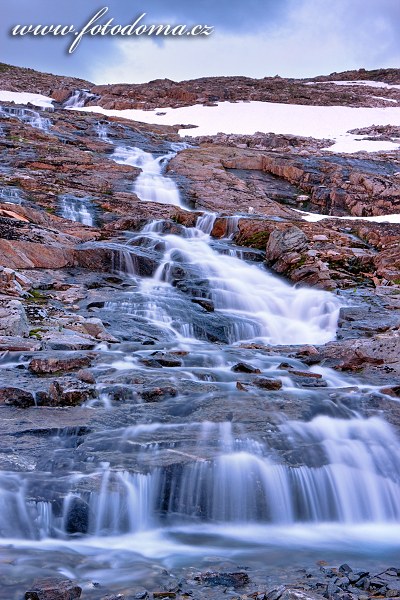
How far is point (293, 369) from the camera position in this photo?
27.6 ft

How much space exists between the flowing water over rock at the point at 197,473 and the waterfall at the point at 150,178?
13.0 meters

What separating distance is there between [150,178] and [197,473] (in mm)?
19224

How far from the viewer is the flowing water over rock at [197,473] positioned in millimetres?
4449

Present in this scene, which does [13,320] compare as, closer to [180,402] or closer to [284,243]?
[180,402]

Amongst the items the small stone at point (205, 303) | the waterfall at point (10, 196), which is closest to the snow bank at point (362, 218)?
the small stone at point (205, 303)

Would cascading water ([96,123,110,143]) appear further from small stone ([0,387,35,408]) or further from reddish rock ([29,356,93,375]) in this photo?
small stone ([0,387,35,408])

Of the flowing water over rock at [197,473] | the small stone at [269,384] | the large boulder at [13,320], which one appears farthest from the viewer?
the large boulder at [13,320]

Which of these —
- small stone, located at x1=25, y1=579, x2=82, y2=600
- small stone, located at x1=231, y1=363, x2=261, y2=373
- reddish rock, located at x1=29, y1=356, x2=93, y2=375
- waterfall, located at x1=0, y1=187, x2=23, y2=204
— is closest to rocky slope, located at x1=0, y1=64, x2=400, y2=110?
waterfall, located at x1=0, y1=187, x2=23, y2=204

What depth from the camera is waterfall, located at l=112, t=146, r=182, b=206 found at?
70.1 feet

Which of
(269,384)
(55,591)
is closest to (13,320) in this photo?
(269,384)

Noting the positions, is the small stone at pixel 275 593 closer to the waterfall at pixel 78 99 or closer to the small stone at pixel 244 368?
the small stone at pixel 244 368

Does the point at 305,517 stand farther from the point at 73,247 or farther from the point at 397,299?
the point at 73,247

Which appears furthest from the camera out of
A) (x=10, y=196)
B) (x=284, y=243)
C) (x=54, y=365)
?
(x=10, y=196)

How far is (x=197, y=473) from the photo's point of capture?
5262 mm
